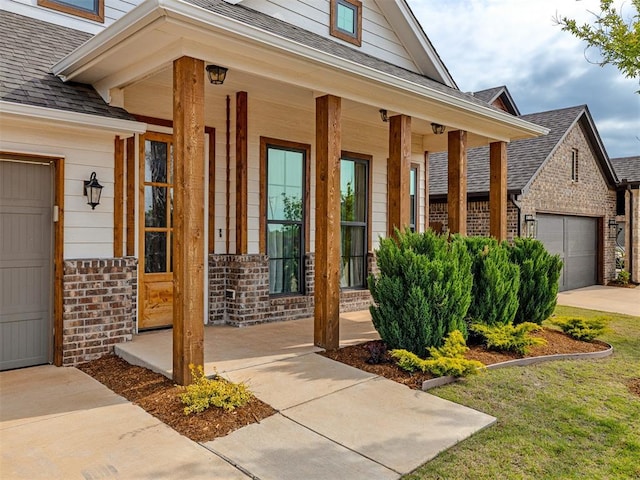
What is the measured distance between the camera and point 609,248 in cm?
1573

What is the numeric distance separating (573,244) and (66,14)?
46.7 ft

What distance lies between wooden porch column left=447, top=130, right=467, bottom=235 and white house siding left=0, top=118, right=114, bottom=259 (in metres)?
5.10

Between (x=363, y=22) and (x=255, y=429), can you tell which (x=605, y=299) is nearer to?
(x=363, y=22)

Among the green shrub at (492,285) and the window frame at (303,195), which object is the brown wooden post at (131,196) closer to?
the window frame at (303,195)

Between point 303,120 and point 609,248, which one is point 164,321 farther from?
point 609,248

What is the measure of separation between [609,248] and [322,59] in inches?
573

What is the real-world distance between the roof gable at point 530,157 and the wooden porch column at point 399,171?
676cm

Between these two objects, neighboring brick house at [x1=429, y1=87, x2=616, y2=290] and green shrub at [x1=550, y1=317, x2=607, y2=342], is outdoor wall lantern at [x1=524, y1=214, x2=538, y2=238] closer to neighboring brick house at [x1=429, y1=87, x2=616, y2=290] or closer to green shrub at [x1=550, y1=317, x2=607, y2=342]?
neighboring brick house at [x1=429, y1=87, x2=616, y2=290]

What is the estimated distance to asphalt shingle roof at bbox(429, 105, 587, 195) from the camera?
12875mm

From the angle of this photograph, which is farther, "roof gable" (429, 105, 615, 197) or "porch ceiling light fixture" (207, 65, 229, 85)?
"roof gable" (429, 105, 615, 197)

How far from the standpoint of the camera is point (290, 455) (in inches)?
125

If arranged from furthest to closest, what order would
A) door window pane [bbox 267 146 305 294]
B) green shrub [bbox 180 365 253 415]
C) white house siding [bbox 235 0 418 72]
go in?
door window pane [bbox 267 146 305 294]
white house siding [bbox 235 0 418 72]
green shrub [bbox 180 365 253 415]

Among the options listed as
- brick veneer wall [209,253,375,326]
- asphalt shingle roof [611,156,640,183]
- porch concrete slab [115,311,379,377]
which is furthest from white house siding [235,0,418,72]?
asphalt shingle roof [611,156,640,183]

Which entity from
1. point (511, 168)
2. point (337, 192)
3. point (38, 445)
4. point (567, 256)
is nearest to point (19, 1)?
point (337, 192)
